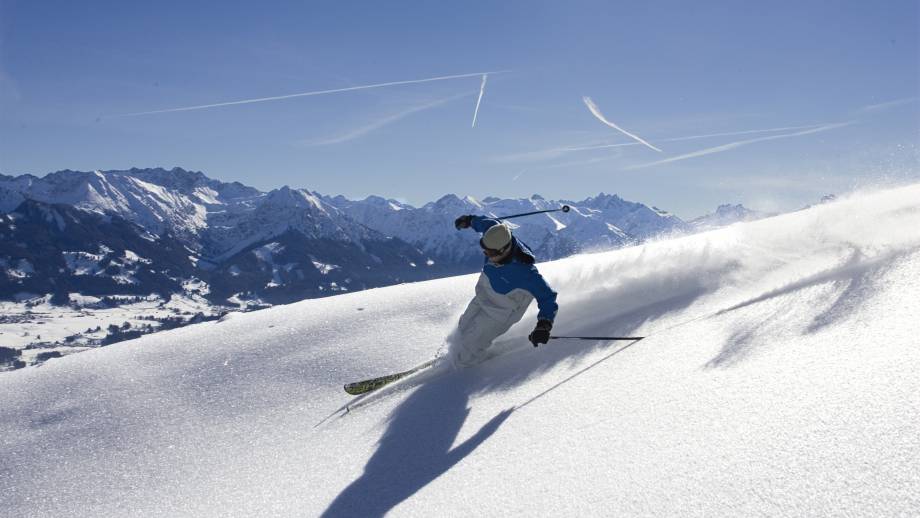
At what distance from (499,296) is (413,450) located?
2619mm

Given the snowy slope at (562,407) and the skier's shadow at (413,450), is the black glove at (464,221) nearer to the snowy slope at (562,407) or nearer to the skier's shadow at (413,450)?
the snowy slope at (562,407)

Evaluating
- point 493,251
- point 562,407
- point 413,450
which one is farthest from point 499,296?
point 413,450

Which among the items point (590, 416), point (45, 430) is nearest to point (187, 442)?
point (45, 430)

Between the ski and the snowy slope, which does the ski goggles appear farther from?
the ski

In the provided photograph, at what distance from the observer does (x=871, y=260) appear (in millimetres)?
6703

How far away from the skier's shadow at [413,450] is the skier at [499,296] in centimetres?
81

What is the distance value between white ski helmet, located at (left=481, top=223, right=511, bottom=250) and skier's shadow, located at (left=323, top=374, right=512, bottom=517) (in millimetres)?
1718

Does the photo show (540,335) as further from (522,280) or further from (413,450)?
(413,450)

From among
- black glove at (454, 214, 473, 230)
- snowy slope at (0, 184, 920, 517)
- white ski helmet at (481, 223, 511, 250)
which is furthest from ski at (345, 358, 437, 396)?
black glove at (454, 214, 473, 230)

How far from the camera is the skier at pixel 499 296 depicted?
6.80 meters

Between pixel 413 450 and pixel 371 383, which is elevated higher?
pixel 413 450

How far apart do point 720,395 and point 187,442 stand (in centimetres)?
529

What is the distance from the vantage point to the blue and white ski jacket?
6.73 meters

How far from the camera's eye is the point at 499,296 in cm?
707
